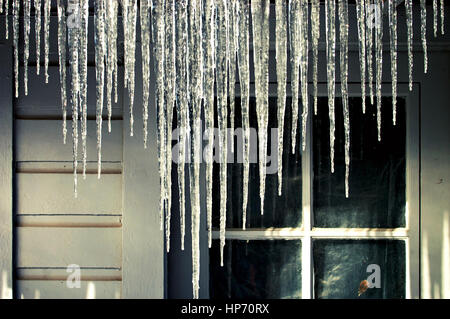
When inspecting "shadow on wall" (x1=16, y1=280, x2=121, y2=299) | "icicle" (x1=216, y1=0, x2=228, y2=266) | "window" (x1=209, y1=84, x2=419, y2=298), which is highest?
"icicle" (x1=216, y1=0, x2=228, y2=266)

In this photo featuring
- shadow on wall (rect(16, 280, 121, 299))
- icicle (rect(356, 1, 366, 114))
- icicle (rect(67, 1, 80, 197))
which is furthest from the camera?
shadow on wall (rect(16, 280, 121, 299))

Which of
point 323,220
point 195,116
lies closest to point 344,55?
point 195,116

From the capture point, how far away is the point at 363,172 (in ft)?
8.45

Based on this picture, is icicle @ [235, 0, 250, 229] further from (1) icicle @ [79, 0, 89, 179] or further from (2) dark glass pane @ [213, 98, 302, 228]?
(1) icicle @ [79, 0, 89, 179]

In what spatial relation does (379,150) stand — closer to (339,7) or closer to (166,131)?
(339,7)

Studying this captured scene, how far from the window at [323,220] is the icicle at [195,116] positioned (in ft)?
0.68

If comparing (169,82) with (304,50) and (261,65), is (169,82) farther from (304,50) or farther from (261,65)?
(304,50)

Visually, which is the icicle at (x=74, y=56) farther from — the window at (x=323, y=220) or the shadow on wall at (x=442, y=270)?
the shadow on wall at (x=442, y=270)

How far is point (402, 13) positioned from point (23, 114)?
6.15 ft

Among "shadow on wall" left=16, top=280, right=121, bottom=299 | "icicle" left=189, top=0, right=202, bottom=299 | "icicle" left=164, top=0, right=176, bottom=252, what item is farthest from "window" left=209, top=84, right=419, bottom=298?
"shadow on wall" left=16, top=280, right=121, bottom=299

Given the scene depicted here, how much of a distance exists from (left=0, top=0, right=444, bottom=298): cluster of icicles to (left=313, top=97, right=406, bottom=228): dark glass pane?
31cm

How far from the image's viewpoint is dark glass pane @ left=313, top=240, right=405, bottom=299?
256cm

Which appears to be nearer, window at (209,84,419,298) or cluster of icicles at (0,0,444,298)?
cluster of icicles at (0,0,444,298)
